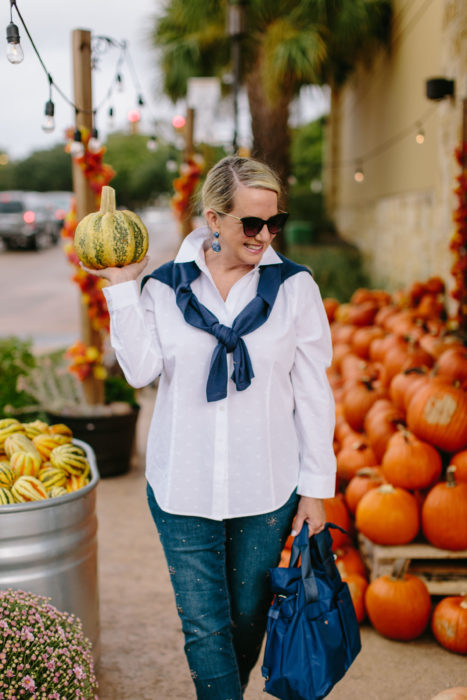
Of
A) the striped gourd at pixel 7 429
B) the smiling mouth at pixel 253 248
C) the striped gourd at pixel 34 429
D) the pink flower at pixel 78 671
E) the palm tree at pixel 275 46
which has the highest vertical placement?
the palm tree at pixel 275 46

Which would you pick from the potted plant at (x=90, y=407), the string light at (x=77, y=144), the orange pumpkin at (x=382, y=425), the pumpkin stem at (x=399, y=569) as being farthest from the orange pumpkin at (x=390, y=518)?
the string light at (x=77, y=144)

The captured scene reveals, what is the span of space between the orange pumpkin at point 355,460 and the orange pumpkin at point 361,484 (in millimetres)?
212

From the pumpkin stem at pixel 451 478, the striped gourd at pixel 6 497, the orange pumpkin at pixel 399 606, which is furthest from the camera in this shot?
the pumpkin stem at pixel 451 478

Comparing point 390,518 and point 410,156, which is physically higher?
point 410,156

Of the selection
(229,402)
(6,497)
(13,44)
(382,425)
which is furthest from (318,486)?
(382,425)

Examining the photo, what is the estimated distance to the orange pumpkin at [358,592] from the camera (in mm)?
3430

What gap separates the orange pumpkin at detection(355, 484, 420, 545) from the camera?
11.3 ft

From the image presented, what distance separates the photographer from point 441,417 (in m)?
3.71

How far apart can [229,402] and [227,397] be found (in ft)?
0.05

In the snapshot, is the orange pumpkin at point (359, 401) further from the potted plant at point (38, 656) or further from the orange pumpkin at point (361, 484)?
the potted plant at point (38, 656)

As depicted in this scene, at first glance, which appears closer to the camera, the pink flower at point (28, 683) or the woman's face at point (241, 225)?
the pink flower at point (28, 683)

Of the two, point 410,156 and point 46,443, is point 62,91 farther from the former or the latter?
point 410,156

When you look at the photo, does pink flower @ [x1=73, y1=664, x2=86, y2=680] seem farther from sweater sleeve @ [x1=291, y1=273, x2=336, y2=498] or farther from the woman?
sweater sleeve @ [x1=291, y1=273, x2=336, y2=498]

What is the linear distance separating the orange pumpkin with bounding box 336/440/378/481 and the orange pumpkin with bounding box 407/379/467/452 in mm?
405
